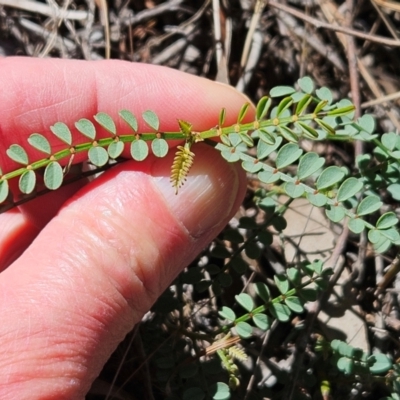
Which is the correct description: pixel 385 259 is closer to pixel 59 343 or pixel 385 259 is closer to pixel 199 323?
pixel 199 323

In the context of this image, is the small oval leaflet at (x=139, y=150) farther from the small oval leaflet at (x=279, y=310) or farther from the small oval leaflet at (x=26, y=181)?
the small oval leaflet at (x=279, y=310)

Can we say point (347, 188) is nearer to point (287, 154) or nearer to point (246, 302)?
point (287, 154)

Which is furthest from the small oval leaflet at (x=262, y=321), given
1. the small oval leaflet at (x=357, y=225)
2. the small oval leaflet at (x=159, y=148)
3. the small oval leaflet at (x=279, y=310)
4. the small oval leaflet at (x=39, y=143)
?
the small oval leaflet at (x=39, y=143)

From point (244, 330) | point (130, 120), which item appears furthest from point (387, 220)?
→ point (130, 120)

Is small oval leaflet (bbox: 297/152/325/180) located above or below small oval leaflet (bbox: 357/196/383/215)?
above

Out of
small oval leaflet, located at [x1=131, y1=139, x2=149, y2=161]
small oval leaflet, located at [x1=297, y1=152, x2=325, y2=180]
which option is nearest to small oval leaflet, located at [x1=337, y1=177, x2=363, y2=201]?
small oval leaflet, located at [x1=297, y1=152, x2=325, y2=180]

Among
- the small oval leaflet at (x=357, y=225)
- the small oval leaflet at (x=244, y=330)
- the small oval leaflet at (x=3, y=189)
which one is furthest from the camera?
the small oval leaflet at (x=244, y=330)

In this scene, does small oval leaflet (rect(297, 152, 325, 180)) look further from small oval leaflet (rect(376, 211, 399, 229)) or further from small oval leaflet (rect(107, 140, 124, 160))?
small oval leaflet (rect(107, 140, 124, 160))
